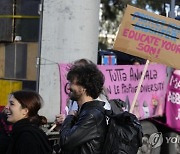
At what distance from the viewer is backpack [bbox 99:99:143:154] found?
10.3 feet

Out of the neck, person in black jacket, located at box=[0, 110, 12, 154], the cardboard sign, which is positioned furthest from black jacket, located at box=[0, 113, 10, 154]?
the cardboard sign

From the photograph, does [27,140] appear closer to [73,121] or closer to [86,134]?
[73,121]

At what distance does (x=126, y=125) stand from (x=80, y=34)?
10.7ft

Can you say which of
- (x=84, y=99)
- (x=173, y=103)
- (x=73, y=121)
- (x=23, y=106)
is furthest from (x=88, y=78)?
(x=173, y=103)

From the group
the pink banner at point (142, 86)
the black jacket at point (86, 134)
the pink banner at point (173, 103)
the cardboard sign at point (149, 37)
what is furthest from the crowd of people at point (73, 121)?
the pink banner at point (173, 103)

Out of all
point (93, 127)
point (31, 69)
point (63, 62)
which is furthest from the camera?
point (31, 69)

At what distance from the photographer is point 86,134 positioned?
314cm

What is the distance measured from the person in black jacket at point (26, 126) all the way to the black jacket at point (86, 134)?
0.26 m

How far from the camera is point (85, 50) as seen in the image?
21.1 ft

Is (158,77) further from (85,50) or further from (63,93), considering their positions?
(63,93)

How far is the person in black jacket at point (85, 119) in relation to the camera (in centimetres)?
315

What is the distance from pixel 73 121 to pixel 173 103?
13.2 ft

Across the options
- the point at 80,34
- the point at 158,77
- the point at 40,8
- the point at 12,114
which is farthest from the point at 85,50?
the point at 12,114

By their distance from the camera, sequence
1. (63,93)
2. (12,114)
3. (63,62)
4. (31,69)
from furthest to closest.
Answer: (31,69)
(63,62)
(63,93)
(12,114)
